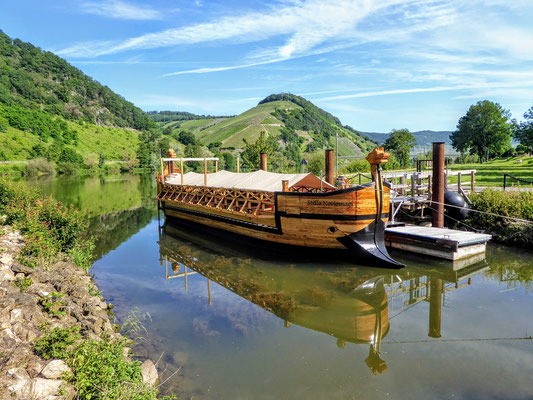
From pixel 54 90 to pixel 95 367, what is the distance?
14962 centimetres

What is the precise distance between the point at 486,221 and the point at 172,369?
1366 centimetres

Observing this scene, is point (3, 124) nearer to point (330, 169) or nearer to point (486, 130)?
point (330, 169)

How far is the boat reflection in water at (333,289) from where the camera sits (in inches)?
328

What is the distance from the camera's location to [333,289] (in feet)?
34.0

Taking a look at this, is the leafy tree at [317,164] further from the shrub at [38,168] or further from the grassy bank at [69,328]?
the shrub at [38,168]

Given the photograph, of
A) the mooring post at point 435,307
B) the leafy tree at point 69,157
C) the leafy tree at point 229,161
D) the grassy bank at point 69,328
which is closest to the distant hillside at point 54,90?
the leafy tree at point 69,157

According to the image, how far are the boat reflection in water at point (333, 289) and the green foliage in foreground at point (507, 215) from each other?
2.72m

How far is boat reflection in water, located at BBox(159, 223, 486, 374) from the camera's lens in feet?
27.3

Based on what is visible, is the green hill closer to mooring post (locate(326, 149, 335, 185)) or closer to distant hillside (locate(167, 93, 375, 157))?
distant hillside (locate(167, 93, 375, 157))

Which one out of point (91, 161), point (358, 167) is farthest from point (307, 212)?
point (91, 161)

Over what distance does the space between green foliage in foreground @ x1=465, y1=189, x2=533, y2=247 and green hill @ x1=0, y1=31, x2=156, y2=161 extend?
77767 millimetres

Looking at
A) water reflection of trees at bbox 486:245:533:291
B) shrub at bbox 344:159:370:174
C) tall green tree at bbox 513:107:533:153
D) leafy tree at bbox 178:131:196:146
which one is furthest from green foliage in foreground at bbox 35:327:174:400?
leafy tree at bbox 178:131:196:146

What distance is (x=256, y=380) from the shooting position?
20.4 feet

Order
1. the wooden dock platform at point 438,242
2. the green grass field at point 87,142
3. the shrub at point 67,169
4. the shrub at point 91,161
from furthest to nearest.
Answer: the shrub at point 91,161, the green grass field at point 87,142, the shrub at point 67,169, the wooden dock platform at point 438,242
